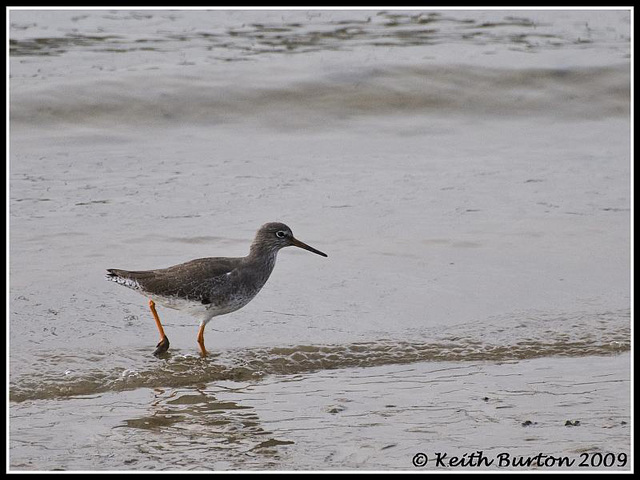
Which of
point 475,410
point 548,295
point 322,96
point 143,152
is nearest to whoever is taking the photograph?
point 475,410

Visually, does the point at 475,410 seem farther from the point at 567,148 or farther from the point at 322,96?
the point at 322,96

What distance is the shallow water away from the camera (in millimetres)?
5762

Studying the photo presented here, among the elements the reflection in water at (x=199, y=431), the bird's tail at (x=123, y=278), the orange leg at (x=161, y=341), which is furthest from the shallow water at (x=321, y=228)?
the bird's tail at (x=123, y=278)

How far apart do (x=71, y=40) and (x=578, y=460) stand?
40.9 ft

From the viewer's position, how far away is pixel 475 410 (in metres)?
5.89

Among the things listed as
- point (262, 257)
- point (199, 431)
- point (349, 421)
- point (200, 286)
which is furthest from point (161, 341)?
point (349, 421)

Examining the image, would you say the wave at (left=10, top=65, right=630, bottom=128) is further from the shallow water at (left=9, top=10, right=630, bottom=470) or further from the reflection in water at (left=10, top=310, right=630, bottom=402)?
the reflection in water at (left=10, top=310, right=630, bottom=402)

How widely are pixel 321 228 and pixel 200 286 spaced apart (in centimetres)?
261

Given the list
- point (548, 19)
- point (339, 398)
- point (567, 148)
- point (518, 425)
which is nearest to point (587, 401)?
point (518, 425)

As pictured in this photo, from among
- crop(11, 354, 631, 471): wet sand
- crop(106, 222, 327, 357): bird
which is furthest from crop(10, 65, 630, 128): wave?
crop(11, 354, 631, 471): wet sand

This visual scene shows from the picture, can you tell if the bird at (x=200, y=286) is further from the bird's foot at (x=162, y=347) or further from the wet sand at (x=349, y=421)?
A: the wet sand at (x=349, y=421)

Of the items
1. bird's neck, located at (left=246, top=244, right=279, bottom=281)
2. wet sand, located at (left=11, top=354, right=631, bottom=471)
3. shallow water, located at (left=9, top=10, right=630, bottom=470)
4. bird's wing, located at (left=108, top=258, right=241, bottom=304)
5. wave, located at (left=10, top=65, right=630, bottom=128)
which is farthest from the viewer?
wave, located at (left=10, top=65, right=630, bottom=128)

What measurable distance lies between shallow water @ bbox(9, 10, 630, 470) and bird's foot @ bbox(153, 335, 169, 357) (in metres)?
0.14

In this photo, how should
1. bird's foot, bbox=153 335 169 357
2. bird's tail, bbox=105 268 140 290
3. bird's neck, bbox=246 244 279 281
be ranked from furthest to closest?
1. bird's neck, bbox=246 244 279 281
2. bird's tail, bbox=105 268 140 290
3. bird's foot, bbox=153 335 169 357
